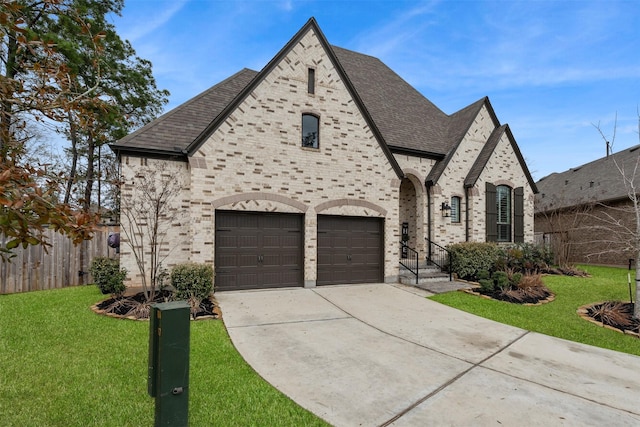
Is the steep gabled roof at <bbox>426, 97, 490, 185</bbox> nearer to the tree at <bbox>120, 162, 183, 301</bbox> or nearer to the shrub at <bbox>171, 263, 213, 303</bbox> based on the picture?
the shrub at <bbox>171, 263, 213, 303</bbox>

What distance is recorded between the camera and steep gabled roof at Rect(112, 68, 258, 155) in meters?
9.89

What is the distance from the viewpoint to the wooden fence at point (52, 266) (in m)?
10.3

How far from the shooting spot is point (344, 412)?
3514 millimetres

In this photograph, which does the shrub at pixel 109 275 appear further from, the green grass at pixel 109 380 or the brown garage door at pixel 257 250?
the brown garage door at pixel 257 250

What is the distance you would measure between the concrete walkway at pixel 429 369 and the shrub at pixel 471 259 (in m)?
5.18

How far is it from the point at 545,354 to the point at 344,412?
13.2 feet

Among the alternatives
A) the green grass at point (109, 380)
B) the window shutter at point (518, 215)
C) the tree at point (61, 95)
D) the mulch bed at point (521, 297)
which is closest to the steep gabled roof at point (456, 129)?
the window shutter at point (518, 215)

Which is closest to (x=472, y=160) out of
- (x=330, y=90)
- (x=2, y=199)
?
(x=330, y=90)

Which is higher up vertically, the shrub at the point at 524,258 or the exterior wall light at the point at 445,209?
the exterior wall light at the point at 445,209

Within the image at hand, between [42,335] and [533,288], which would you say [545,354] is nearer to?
[533,288]

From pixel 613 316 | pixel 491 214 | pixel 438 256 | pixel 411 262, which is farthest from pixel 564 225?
pixel 613 316

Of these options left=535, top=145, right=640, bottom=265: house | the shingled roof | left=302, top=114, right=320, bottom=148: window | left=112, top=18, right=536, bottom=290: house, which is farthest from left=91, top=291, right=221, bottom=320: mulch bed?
left=535, top=145, right=640, bottom=265: house

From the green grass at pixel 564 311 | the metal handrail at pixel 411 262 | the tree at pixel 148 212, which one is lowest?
the green grass at pixel 564 311

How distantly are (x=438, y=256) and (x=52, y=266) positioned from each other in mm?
14582
